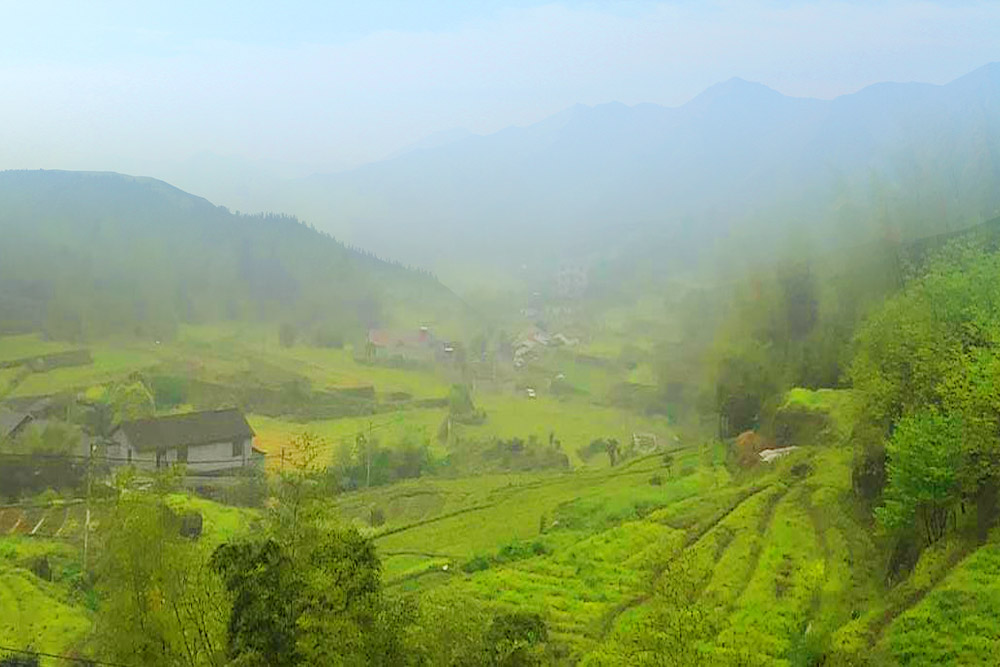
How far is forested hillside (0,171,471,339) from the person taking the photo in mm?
89875

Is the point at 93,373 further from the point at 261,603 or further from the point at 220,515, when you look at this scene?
the point at 261,603

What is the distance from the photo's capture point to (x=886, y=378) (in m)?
21.0

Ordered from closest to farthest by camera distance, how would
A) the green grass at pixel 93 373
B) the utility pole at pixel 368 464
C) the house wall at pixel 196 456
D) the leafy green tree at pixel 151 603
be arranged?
the leafy green tree at pixel 151 603
the house wall at pixel 196 456
the utility pole at pixel 368 464
the green grass at pixel 93 373

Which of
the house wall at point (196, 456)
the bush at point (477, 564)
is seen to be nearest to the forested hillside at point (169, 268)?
the house wall at point (196, 456)

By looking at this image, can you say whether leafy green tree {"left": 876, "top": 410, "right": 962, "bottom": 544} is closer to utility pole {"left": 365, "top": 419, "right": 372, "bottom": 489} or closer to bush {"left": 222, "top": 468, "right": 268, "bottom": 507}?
bush {"left": 222, "top": 468, "right": 268, "bottom": 507}

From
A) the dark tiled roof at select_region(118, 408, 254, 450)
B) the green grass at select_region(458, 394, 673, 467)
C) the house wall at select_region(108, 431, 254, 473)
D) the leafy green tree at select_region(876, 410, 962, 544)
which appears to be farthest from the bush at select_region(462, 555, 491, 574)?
the green grass at select_region(458, 394, 673, 467)

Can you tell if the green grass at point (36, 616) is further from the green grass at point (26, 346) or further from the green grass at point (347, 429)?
the green grass at point (26, 346)

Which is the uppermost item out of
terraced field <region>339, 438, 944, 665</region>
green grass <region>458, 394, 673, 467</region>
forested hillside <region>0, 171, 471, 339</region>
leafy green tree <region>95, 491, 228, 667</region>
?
forested hillside <region>0, 171, 471, 339</region>

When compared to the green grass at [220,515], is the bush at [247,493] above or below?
below

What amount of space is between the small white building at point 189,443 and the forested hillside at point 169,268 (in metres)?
41.0

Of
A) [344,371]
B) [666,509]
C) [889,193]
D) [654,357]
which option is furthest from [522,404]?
[666,509]

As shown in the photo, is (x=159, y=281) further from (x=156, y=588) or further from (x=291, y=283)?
(x=156, y=588)

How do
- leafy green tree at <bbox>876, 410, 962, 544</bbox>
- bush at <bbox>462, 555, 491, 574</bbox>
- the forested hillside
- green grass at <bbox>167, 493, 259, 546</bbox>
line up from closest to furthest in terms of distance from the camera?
leafy green tree at <bbox>876, 410, 962, 544</bbox>
bush at <bbox>462, 555, 491, 574</bbox>
green grass at <bbox>167, 493, 259, 546</bbox>
the forested hillside

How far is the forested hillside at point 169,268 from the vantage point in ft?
Result: 295
